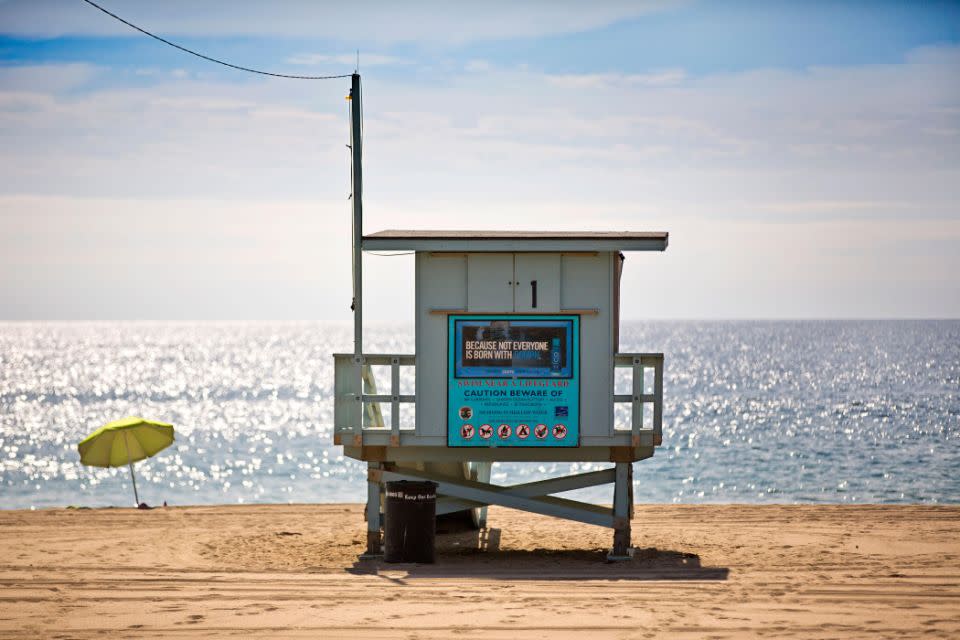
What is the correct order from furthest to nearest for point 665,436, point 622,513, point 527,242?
1. point 665,436
2. point 622,513
3. point 527,242

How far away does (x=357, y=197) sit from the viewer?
15734 mm

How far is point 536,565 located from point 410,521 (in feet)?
5.42

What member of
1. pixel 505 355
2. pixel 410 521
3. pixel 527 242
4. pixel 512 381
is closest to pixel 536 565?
pixel 410 521

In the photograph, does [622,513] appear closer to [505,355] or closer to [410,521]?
[505,355]

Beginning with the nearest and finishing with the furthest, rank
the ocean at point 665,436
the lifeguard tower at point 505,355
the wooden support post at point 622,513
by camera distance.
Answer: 1. the lifeguard tower at point 505,355
2. the wooden support post at point 622,513
3. the ocean at point 665,436

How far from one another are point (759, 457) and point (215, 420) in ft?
114

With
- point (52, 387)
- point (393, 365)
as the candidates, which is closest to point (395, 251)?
point (393, 365)

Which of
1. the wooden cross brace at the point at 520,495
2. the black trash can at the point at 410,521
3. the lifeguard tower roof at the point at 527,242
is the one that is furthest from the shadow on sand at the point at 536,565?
the lifeguard tower roof at the point at 527,242

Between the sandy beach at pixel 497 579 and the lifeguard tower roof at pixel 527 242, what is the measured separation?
12.2ft

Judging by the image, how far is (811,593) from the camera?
12266 mm

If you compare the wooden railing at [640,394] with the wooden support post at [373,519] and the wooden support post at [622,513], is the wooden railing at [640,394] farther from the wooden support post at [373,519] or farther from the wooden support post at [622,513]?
the wooden support post at [373,519]

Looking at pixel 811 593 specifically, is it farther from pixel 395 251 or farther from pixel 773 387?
pixel 773 387

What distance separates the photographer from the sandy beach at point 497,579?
438 inches

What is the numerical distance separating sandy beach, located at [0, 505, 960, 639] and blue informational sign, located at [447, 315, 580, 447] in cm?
164
